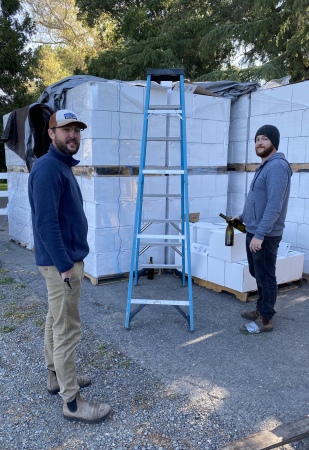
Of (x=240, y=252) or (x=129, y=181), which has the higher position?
(x=129, y=181)

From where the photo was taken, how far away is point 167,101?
5.17 m

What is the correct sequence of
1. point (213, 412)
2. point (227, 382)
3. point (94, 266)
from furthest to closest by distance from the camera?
point (94, 266), point (227, 382), point (213, 412)

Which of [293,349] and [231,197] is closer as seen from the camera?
[293,349]

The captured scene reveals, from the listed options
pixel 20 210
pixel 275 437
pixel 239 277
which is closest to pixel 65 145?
pixel 275 437

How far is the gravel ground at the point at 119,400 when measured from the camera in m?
2.26

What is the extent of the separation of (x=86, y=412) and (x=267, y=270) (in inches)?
83.1

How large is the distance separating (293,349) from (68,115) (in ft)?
9.38

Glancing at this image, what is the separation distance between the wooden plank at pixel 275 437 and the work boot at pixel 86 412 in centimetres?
82

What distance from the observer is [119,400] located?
2.65 meters

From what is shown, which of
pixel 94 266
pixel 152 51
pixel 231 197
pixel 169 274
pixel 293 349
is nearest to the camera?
pixel 293 349

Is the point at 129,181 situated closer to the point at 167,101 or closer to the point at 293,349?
the point at 167,101

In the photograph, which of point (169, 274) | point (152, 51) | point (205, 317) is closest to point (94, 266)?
point (169, 274)

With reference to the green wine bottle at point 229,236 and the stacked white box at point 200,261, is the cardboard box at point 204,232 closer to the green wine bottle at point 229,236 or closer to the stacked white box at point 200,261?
the stacked white box at point 200,261

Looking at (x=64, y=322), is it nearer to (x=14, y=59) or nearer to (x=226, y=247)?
(x=226, y=247)
